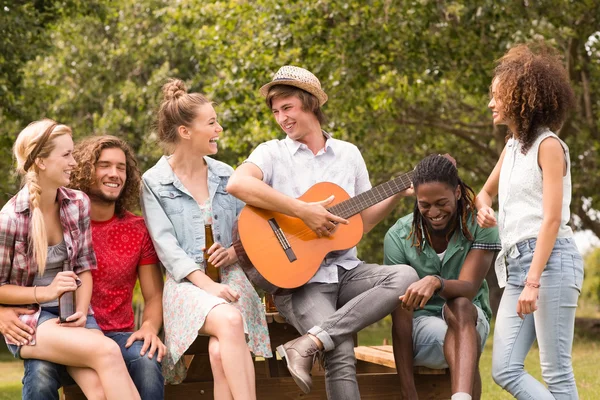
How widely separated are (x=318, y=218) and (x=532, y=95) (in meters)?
1.32

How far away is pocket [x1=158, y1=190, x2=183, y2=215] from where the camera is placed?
4.84m

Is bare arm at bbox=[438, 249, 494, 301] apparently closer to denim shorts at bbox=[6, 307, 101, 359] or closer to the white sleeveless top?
the white sleeveless top

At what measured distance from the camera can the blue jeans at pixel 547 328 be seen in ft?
13.3

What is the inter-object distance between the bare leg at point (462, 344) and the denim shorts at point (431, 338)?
93 mm

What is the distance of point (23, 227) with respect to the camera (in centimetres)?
427

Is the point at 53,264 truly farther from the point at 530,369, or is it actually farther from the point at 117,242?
the point at 530,369

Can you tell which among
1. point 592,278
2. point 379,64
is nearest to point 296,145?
point 379,64

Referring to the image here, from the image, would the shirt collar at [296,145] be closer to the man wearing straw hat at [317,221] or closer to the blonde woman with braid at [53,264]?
the man wearing straw hat at [317,221]

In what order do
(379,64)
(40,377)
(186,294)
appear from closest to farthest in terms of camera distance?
(40,377) → (186,294) → (379,64)

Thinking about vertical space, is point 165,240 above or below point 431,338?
above

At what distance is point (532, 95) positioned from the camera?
13.7ft

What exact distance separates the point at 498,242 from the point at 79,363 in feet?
7.63

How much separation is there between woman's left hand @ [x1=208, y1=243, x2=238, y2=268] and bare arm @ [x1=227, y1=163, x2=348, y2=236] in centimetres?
29

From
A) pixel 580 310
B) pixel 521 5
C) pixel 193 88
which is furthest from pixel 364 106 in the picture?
pixel 580 310
